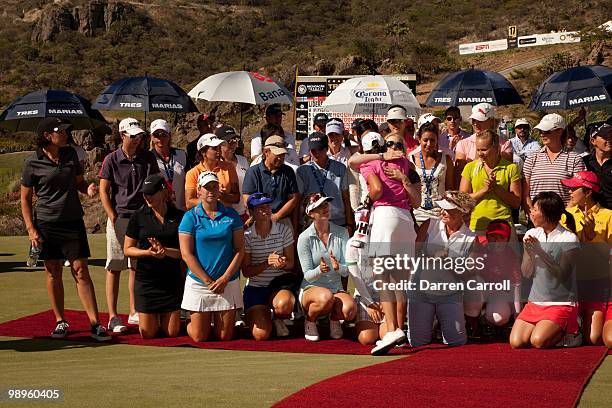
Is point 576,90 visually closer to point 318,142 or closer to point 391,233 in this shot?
point 318,142

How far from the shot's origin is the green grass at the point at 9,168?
33.5 m

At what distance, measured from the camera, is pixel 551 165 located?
9.73m

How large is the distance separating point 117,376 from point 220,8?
79203 millimetres

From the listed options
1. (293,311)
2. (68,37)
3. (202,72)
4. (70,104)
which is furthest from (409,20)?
(293,311)

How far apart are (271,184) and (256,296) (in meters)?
1.14

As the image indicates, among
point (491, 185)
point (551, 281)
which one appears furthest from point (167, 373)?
point (491, 185)

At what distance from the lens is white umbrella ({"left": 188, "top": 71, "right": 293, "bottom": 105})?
505 inches

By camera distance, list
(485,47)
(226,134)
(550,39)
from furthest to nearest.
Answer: (485,47), (550,39), (226,134)

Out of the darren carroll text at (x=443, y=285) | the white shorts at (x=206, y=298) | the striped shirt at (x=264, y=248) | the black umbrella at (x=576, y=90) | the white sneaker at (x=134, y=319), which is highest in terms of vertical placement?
the black umbrella at (x=576, y=90)

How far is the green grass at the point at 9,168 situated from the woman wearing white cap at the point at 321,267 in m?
24.5

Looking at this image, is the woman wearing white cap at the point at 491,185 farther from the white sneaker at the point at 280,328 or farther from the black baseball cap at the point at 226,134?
the black baseball cap at the point at 226,134

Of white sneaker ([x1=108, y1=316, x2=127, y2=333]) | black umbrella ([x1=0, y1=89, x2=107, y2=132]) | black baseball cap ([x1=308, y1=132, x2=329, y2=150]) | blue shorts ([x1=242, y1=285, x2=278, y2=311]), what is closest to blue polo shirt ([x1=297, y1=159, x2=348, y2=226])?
black baseball cap ([x1=308, y1=132, x2=329, y2=150])

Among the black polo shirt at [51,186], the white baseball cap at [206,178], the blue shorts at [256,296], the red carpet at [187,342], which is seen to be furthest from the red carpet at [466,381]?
the black polo shirt at [51,186]

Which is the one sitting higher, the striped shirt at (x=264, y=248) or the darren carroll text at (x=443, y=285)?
the striped shirt at (x=264, y=248)
